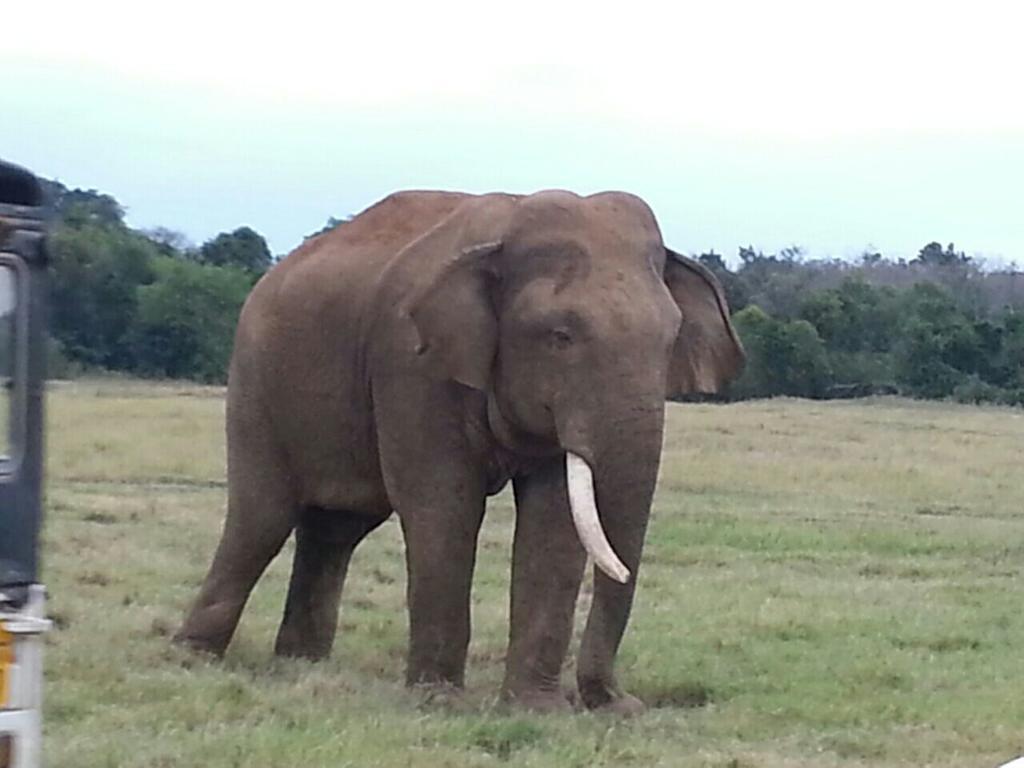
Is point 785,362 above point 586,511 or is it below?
above

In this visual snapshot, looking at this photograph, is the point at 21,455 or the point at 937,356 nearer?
the point at 21,455

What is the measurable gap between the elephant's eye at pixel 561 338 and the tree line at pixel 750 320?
766 inches

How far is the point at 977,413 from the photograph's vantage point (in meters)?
38.6

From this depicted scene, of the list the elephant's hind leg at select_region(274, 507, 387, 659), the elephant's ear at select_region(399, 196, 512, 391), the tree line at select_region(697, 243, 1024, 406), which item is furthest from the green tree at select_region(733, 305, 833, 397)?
the elephant's ear at select_region(399, 196, 512, 391)

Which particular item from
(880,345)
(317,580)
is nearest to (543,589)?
(317,580)

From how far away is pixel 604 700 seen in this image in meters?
8.91

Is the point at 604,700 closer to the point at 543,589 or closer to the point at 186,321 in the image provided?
the point at 543,589

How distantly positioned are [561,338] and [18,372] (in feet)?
11.6

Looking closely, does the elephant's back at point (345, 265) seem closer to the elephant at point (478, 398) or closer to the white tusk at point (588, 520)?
the elephant at point (478, 398)

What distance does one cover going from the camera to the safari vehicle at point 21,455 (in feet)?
17.0

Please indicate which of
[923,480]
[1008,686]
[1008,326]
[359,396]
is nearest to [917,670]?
[1008,686]

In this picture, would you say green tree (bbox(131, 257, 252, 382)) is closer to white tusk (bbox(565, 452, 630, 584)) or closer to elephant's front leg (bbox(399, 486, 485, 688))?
elephant's front leg (bbox(399, 486, 485, 688))

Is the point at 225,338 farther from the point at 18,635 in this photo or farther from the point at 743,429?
the point at 18,635

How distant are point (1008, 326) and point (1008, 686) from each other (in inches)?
1467
